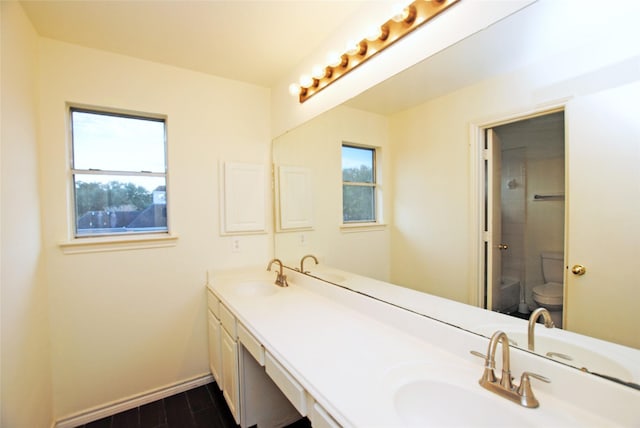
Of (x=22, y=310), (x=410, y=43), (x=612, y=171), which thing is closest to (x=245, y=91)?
(x=410, y=43)

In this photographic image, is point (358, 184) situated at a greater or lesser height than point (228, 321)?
greater

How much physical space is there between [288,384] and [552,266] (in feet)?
3.30

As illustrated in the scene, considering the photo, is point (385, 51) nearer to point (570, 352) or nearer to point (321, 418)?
point (570, 352)

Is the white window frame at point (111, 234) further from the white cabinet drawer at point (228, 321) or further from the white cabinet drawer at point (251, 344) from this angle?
the white cabinet drawer at point (251, 344)

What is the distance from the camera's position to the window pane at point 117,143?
1956 millimetres

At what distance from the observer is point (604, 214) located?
2.60 ft

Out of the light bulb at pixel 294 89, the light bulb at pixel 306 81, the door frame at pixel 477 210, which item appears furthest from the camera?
the light bulb at pixel 294 89

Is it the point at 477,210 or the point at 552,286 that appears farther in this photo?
the point at 477,210

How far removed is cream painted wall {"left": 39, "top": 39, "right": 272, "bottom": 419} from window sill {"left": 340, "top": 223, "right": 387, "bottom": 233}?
38.9 inches

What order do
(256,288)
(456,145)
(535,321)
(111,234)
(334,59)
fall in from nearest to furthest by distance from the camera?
1. (535,321)
2. (456,145)
3. (334,59)
4. (111,234)
5. (256,288)

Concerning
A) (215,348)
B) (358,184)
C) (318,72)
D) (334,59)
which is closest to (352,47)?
(334,59)

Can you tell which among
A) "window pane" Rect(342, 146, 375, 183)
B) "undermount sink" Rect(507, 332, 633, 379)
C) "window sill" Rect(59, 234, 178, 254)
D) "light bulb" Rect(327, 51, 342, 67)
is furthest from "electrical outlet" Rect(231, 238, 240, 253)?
"undermount sink" Rect(507, 332, 633, 379)

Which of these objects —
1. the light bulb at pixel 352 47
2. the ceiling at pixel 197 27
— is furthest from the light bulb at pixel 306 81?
the light bulb at pixel 352 47

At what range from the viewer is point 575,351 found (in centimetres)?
84
